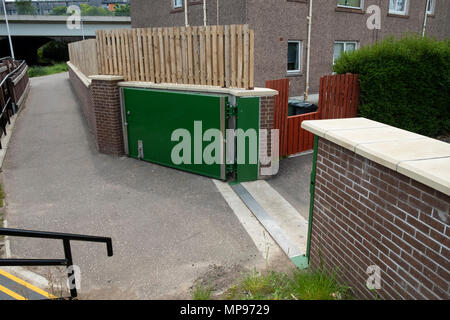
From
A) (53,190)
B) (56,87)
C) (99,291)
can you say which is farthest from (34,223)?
(56,87)

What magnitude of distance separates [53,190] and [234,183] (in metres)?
3.58

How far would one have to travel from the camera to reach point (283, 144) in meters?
8.55

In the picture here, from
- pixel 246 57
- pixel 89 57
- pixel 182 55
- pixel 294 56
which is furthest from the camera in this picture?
pixel 294 56

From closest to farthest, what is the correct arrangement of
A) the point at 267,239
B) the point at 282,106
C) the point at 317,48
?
the point at 267,239
the point at 282,106
the point at 317,48

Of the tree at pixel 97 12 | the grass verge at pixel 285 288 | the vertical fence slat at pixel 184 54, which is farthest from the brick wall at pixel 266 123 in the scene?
the tree at pixel 97 12

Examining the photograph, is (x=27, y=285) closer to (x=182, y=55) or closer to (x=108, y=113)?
(x=182, y=55)

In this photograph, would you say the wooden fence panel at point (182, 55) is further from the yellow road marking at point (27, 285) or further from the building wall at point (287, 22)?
the building wall at point (287, 22)

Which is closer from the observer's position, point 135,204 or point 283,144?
point 135,204

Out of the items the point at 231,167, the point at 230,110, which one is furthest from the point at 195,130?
the point at 231,167

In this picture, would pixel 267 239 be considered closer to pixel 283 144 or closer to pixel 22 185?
pixel 283 144

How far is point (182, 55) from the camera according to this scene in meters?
7.71

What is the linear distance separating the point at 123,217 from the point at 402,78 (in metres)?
7.36

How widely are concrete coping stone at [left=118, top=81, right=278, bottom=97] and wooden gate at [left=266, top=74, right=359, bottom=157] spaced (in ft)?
3.98

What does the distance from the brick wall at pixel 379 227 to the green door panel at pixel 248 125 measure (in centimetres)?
310
